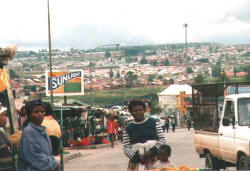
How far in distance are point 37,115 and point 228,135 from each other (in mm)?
7304

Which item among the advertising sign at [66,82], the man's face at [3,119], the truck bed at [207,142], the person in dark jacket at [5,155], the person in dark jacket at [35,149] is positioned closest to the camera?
the person in dark jacket at [35,149]

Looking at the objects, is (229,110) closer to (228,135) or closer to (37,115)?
(228,135)

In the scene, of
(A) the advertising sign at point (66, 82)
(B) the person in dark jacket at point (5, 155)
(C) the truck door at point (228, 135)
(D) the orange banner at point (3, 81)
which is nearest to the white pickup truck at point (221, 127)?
(C) the truck door at point (228, 135)

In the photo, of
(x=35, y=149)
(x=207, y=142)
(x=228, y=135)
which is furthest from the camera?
(x=207, y=142)

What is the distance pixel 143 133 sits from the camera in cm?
919

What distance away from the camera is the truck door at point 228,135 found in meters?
14.2

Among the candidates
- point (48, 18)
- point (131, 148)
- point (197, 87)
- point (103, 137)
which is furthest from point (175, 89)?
point (131, 148)

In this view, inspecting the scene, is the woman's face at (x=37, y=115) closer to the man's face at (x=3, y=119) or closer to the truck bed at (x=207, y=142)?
the man's face at (x=3, y=119)

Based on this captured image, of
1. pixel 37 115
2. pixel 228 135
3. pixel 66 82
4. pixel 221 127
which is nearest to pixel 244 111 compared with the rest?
pixel 228 135

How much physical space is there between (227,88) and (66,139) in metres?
20.2

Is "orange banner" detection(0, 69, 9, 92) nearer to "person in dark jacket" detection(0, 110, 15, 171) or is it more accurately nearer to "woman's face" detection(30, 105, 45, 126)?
"person in dark jacket" detection(0, 110, 15, 171)

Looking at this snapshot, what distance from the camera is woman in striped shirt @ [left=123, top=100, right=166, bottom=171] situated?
29.8 feet

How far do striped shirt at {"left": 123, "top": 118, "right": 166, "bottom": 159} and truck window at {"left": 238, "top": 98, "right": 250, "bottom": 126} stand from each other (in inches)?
200

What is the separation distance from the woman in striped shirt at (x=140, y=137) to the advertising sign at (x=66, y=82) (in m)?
32.2
